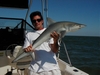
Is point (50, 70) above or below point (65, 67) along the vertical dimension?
above

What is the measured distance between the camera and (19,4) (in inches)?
221

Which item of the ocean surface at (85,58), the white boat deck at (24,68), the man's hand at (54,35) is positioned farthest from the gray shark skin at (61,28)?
the white boat deck at (24,68)

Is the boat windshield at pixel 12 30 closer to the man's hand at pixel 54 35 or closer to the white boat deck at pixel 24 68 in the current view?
the white boat deck at pixel 24 68

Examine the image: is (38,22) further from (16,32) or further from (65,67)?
(16,32)

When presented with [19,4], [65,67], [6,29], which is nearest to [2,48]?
[6,29]

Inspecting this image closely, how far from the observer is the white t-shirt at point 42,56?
262 centimetres

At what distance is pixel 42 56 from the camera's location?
8.64 ft

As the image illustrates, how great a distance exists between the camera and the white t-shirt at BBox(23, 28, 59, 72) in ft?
8.59

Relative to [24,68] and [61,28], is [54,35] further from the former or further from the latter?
[24,68]

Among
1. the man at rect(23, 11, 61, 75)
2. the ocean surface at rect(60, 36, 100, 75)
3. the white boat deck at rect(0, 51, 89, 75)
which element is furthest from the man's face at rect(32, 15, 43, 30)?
the white boat deck at rect(0, 51, 89, 75)

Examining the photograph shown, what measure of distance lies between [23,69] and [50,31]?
2.36m

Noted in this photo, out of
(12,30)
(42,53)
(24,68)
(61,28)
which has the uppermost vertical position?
(61,28)

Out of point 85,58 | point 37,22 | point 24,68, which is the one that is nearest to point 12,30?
point 24,68

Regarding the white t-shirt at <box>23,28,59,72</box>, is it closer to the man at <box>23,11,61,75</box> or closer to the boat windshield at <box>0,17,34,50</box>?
the man at <box>23,11,61,75</box>
